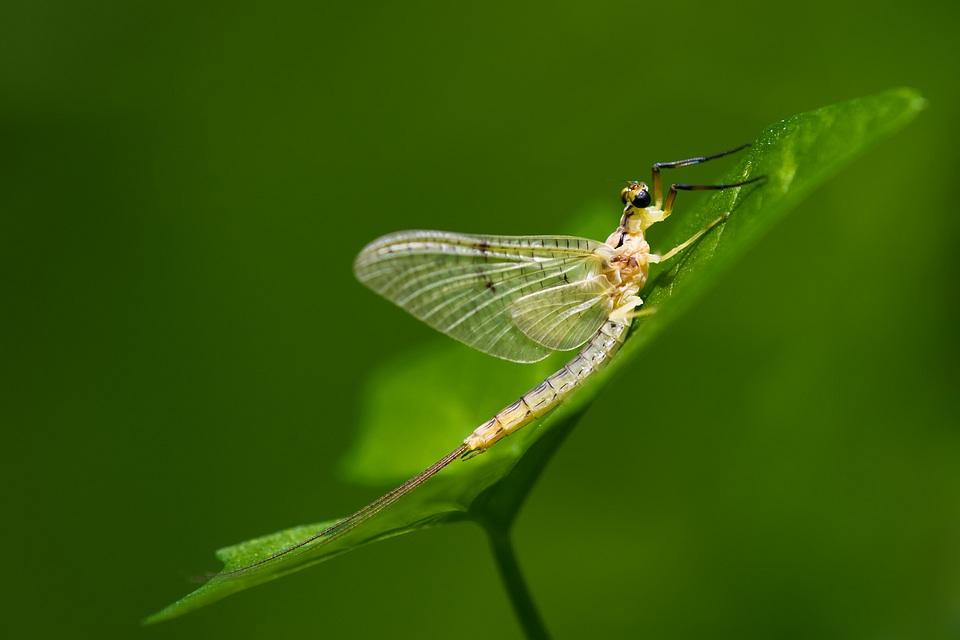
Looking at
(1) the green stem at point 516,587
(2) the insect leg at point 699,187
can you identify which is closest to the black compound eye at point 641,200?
(2) the insect leg at point 699,187

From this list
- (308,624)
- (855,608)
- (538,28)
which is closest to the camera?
(855,608)

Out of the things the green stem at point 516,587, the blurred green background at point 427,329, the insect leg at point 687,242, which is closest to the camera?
the green stem at point 516,587

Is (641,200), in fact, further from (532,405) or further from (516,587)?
(516,587)

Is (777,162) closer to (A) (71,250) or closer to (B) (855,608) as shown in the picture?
(B) (855,608)

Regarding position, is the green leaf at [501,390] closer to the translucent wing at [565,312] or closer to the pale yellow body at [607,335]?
the pale yellow body at [607,335]

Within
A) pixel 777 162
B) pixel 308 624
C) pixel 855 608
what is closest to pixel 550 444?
pixel 777 162

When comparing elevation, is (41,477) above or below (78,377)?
below

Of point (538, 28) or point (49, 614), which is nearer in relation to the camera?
point (49, 614)
